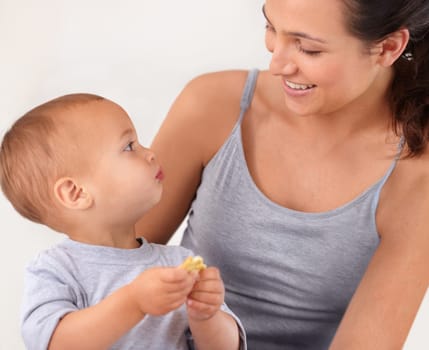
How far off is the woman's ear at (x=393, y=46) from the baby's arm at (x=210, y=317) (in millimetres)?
531

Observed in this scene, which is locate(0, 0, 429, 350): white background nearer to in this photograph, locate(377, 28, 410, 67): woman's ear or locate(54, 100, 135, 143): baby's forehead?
locate(377, 28, 410, 67): woman's ear

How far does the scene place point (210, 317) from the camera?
5.21 feet

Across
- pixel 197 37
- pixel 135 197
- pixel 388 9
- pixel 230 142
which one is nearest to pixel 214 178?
pixel 230 142

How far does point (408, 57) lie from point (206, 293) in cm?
70

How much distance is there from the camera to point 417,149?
1.88 meters

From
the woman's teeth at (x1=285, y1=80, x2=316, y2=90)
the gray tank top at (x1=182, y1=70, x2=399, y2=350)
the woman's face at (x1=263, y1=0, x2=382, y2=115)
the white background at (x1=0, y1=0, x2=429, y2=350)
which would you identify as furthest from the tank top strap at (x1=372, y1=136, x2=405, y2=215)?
the white background at (x1=0, y1=0, x2=429, y2=350)

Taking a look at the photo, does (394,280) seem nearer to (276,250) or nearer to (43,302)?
(276,250)

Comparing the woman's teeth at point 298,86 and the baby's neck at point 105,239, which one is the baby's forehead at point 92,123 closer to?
the baby's neck at point 105,239

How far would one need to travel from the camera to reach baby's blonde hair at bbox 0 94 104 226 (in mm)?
1612

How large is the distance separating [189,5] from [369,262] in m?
1.01

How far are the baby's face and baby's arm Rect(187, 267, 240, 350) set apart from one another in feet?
0.62

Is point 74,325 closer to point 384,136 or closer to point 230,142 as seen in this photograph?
point 230,142

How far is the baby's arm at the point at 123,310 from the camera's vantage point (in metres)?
1.49

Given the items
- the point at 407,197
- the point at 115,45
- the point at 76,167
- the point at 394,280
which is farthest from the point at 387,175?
the point at 115,45
